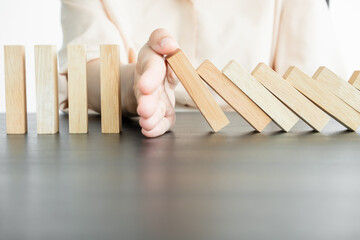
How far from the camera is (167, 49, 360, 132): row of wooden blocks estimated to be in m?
0.71

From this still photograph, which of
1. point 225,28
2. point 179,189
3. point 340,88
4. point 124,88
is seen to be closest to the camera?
point 179,189

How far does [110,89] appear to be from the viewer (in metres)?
0.71

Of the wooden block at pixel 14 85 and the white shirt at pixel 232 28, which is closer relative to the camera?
the wooden block at pixel 14 85

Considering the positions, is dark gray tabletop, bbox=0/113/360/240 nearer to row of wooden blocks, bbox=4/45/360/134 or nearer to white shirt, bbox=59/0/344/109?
row of wooden blocks, bbox=4/45/360/134

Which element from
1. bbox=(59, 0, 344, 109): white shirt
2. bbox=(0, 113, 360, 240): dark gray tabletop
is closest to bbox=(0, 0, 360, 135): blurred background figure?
bbox=(59, 0, 344, 109): white shirt

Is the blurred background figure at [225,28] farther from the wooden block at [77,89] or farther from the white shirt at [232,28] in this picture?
the wooden block at [77,89]

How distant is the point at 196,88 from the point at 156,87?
0.09 meters

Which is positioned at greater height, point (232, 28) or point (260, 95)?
point (232, 28)

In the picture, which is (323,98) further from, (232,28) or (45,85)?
(232,28)

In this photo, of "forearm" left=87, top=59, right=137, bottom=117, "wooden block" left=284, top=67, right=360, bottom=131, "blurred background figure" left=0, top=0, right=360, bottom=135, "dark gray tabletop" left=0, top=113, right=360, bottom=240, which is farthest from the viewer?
"blurred background figure" left=0, top=0, right=360, bottom=135

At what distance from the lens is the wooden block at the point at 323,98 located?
0.74 metres

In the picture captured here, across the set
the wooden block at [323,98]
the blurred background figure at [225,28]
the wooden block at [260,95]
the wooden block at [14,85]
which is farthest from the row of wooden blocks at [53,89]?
the blurred background figure at [225,28]

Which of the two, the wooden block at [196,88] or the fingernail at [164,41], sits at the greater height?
the fingernail at [164,41]

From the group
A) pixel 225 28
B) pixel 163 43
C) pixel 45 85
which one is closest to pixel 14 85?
pixel 45 85
